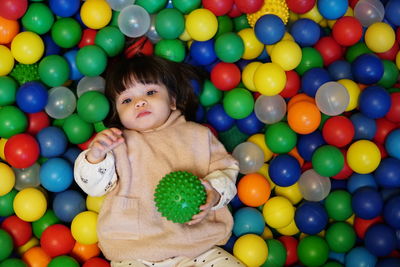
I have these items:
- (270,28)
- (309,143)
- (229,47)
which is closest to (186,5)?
(229,47)

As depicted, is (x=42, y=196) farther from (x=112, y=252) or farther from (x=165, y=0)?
(x=165, y=0)

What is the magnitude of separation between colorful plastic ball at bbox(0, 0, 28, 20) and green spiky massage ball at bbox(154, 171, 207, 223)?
40.0 inches

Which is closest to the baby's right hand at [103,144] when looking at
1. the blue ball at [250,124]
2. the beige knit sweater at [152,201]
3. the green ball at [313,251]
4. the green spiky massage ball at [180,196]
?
the beige knit sweater at [152,201]

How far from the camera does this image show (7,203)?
83.1 inches

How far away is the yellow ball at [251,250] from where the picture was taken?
203cm

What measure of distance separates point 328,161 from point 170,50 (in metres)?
0.84

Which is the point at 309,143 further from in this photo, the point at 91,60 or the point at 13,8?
the point at 13,8

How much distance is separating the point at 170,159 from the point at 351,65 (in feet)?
3.00

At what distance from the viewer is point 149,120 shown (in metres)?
1.94

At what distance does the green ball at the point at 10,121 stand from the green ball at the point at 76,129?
18 centimetres

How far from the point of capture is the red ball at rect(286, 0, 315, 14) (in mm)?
2195

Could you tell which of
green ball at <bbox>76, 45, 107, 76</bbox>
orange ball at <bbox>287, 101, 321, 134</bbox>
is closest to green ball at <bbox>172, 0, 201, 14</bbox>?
green ball at <bbox>76, 45, 107, 76</bbox>

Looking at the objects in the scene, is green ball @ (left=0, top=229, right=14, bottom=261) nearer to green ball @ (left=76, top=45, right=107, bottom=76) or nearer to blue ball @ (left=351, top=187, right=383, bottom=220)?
green ball @ (left=76, top=45, right=107, bottom=76)

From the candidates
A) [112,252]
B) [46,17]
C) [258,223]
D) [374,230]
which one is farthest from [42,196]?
[374,230]
